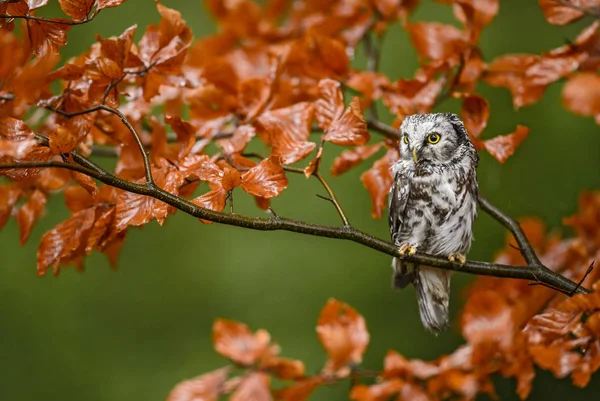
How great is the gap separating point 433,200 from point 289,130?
34cm

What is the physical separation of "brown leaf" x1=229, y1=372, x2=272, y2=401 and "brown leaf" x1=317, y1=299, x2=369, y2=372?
0.11 meters

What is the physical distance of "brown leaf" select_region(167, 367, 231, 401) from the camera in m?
1.08

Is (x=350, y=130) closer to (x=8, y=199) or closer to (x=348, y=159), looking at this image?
(x=348, y=159)

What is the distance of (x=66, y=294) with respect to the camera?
288 cm

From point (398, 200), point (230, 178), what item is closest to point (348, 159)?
point (398, 200)

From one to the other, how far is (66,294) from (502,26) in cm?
206

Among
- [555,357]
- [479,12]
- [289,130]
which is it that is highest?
[479,12]

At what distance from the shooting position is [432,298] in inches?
57.2

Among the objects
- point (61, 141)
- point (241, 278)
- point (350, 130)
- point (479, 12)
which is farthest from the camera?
point (241, 278)

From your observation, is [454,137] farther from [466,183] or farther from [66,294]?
[66,294]

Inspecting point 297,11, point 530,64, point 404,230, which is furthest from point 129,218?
point 297,11

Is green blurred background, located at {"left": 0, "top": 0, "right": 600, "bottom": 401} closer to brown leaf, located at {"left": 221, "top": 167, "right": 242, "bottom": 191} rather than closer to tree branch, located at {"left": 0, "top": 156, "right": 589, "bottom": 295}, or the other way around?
tree branch, located at {"left": 0, "top": 156, "right": 589, "bottom": 295}

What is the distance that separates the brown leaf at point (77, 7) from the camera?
0.99 m

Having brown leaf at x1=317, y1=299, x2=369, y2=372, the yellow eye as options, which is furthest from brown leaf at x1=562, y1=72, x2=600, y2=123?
brown leaf at x1=317, y1=299, x2=369, y2=372
